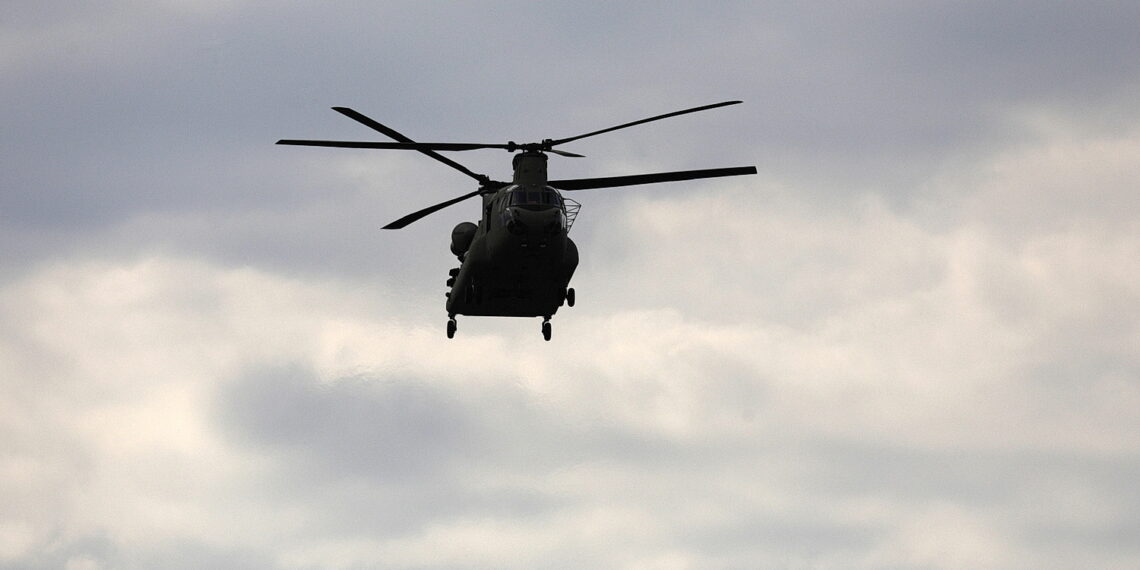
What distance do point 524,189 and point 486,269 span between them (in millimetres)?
3193

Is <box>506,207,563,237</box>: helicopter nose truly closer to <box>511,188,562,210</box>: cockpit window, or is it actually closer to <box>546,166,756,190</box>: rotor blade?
<box>511,188,562,210</box>: cockpit window

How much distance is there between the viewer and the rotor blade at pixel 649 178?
48625mm

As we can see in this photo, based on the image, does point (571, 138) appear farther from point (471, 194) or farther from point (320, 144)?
point (320, 144)

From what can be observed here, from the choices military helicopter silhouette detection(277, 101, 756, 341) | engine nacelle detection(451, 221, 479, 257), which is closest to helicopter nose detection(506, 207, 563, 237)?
military helicopter silhouette detection(277, 101, 756, 341)

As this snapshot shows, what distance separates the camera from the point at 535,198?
4694cm

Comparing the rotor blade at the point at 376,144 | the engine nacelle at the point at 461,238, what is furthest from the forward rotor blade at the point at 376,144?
the engine nacelle at the point at 461,238

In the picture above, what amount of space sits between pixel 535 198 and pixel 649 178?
4345 mm

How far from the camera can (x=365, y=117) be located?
4869 centimetres

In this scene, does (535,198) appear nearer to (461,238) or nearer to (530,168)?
(530,168)

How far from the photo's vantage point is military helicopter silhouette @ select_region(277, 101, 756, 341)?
4644 centimetres

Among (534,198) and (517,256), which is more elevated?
(534,198)

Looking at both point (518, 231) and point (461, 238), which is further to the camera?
point (461, 238)

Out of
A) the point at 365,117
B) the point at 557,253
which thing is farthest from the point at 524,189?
the point at 365,117

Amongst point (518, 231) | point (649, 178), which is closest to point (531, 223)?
point (518, 231)
